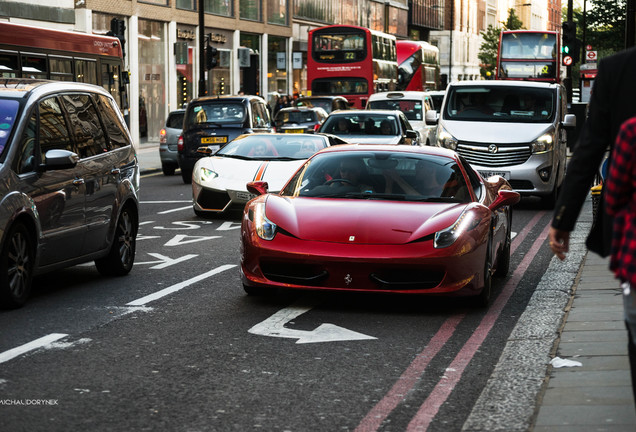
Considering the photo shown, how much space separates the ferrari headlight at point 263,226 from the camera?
8648 mm

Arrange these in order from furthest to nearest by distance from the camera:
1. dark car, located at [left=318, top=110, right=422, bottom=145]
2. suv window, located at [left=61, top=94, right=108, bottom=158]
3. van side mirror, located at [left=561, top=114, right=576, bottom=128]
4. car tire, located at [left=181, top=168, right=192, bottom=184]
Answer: car tire, located at [left=181, top=168, right=192, bottom=184] → dark car, located at [left=318, top=110, right=422, bottom=145] → van side mirror, located at [left=561, top=114, right=576, bottom=128] → suv window, located at [left=61, top=94, right=108, bottom=158]

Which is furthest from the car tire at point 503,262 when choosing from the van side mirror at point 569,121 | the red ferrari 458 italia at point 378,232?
the van side mirror at point 569,121

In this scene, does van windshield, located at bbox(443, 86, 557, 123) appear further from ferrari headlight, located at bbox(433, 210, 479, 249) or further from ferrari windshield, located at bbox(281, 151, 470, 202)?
ferrari headlight, located at bbox(433, 210, 479, 249)

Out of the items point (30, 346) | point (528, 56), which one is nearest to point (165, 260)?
point (30, 346)

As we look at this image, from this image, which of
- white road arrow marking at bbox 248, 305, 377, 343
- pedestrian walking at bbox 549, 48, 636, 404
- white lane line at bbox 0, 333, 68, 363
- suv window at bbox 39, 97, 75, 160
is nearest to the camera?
pedestrian walking at bbox 549, 48, 636, 404

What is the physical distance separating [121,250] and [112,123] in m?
1.16

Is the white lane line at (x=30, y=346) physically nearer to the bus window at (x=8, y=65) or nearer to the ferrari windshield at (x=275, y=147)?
the ferrari windshield at (x=275, y=147)

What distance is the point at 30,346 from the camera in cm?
706

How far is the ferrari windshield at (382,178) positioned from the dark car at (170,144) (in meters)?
17.4

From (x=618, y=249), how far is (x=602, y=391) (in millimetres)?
2351

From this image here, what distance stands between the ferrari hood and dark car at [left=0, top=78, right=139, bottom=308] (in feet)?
5.24

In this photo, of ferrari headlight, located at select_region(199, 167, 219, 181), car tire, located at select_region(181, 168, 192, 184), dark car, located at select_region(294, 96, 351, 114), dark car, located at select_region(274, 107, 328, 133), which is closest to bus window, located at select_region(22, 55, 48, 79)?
car tire, located at select_region(181, 168, 192, 184)

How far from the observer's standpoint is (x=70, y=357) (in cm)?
675

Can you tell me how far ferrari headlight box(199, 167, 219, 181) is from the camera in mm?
16375
